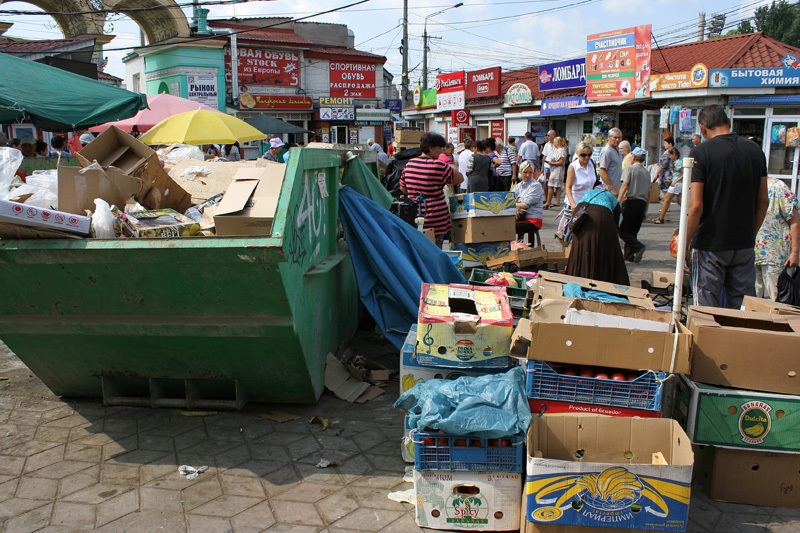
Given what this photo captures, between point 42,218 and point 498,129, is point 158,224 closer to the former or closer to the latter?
point 42,218

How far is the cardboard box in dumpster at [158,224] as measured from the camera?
3473 mm

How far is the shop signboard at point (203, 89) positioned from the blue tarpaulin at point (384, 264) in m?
23.4

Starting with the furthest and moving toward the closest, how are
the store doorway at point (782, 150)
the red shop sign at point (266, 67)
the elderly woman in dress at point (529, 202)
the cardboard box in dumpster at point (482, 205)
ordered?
the red shop sign at point (266, 67) → the store doorway at point (782, 150) → the elderly woman in dress at point (529, 202) → the cardboard box in dumpster at point (482, 205)

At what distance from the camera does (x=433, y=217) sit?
7090mm

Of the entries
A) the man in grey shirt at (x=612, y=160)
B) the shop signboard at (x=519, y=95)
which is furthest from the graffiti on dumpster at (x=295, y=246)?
the shop signboard at (x=519, y=95)

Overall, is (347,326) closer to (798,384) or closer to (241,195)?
(241,195)

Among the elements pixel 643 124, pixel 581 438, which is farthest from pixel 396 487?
pixel 643 124

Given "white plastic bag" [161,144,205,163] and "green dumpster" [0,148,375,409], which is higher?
"white plastic bag" [161,144,205,163]

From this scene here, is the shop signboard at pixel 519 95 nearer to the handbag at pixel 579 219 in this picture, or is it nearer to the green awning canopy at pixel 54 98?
the green awning canopy at pixel 54 98

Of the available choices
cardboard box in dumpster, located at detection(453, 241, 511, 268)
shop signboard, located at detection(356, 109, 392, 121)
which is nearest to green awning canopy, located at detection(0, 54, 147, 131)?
cardboard box in dumpster, located at detection(453, 241, 511, 268)

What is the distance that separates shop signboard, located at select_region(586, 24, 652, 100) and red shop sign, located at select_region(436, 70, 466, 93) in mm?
9535

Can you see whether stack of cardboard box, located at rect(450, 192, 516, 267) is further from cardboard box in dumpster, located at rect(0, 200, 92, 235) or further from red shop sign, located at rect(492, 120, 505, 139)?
red shop sign, located at rect(492, 120, 505, 139)

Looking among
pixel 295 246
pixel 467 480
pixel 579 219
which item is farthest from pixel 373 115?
pixel 467 480

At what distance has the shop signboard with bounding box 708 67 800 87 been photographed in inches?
547
